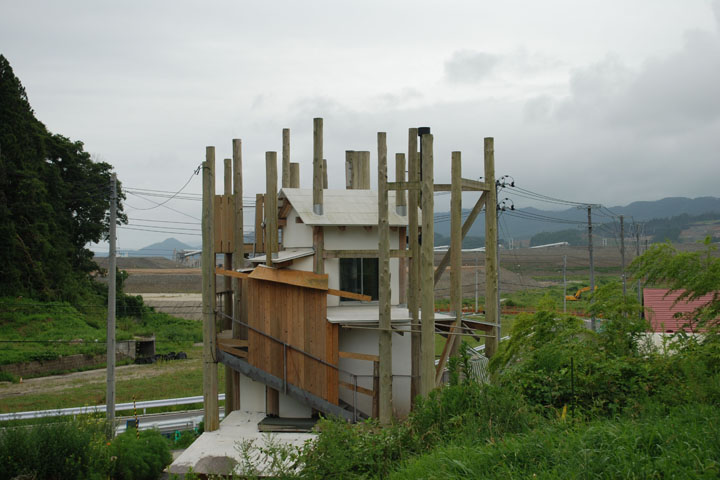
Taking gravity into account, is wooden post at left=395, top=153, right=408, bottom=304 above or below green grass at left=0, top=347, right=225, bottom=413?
above

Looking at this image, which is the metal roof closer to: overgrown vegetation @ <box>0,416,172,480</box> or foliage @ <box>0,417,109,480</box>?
overgrown vegetation @ <box>0,416,172,480</box>

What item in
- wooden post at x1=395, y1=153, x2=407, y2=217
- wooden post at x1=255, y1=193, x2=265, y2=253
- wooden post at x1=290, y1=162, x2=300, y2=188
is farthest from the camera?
wooden post at x1=290, y1=162, x2=300, y2=188

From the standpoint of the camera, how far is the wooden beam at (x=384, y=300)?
13211mm

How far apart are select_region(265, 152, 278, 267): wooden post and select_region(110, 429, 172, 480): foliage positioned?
212 inches

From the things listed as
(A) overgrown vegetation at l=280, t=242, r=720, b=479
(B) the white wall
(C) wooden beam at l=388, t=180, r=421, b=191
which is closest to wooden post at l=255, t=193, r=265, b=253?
(B) the white wall

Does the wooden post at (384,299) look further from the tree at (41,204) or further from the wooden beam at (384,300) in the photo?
the tree at (41,204)

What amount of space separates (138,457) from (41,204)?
30.1 metres

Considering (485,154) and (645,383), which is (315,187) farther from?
(645,383)

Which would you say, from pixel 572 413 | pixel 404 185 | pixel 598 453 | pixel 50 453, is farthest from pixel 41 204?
pixel 598 453

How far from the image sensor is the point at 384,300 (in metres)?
13.3

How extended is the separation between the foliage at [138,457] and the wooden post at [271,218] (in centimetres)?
324

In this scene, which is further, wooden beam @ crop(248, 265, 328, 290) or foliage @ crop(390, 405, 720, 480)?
wooden beam @ crop(248, 265, 328, 290)

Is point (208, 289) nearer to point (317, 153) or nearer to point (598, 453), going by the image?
point (317, 153)

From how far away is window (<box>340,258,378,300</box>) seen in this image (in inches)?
680
